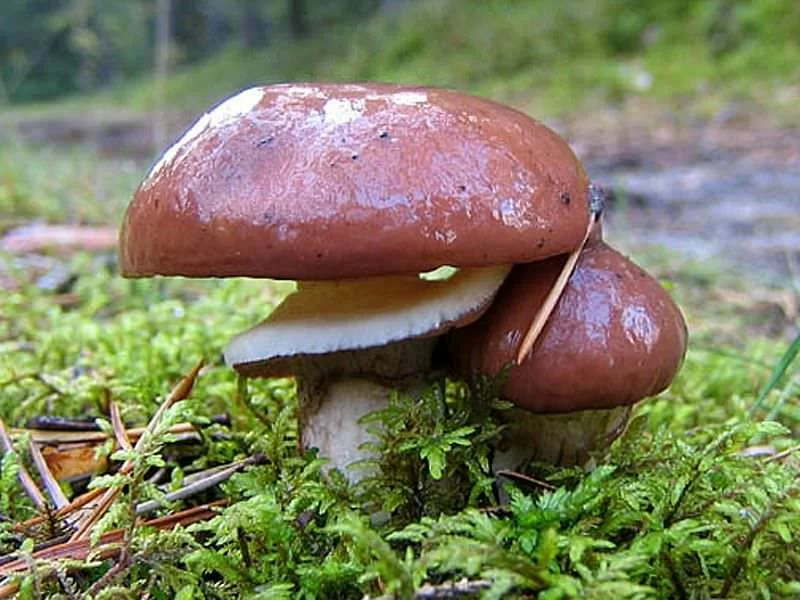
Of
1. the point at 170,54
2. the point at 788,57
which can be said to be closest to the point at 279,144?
the point at 170,54

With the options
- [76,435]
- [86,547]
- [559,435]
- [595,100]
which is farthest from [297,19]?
[86,547]

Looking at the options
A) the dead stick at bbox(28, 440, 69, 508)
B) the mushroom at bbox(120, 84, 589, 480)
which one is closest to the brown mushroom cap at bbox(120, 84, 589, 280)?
the mushroom at bbox(120, 84, 589, 480)

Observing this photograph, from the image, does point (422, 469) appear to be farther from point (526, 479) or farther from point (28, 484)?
point (28, 484)

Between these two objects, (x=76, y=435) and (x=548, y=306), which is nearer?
(x=548, y=306)

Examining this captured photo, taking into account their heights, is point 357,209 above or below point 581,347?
above

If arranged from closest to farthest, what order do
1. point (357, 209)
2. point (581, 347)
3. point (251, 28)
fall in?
point (357, 209)
point (581, 347)
point (251, 28)

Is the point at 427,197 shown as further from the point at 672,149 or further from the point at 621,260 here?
the point at 672,149

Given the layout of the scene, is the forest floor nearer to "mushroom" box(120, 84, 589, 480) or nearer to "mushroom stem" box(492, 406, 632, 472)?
"mushroom stem" box(492, 406, 632, 472)
